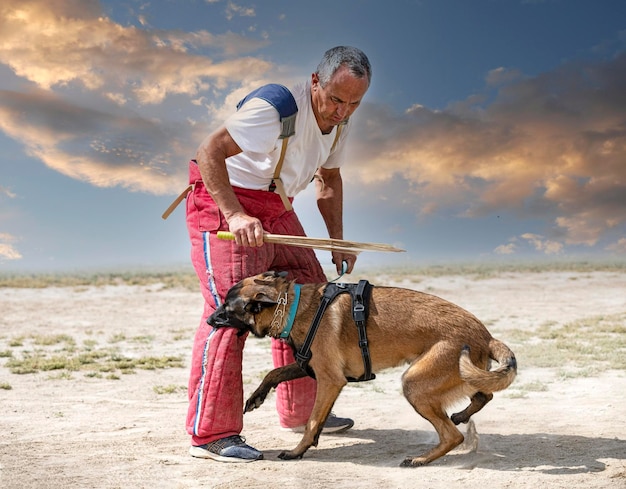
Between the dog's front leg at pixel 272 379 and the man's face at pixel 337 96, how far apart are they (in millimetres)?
1949

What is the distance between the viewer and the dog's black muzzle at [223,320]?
227 inches

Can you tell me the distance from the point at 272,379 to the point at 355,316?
0.96m

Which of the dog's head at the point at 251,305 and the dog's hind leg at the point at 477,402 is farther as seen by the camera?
the dog's hind leg at the point at 477,402

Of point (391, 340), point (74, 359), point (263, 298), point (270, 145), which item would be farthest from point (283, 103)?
point (74, 359)

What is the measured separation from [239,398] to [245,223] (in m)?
1.52

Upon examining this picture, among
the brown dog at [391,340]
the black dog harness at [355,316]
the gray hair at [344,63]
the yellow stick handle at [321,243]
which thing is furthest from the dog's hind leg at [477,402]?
the gray hair at [344,63]

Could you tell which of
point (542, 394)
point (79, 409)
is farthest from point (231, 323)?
point (542, 394)

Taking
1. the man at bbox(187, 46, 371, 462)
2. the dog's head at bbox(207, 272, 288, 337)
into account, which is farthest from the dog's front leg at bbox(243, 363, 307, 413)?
the dog's head at bbox(207, 272, 288, 337)

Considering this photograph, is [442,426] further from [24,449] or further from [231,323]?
[24,449]

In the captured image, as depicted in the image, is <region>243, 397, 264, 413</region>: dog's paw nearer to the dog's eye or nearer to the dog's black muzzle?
the dog's black muzzle

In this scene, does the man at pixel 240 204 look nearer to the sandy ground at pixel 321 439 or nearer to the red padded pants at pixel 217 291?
the red padded pants at pixel 217 291

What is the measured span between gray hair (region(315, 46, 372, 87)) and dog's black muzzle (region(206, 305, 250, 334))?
74.0 inches

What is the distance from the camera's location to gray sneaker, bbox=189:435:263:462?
601 centimetres

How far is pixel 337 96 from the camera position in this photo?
579 cm
